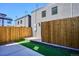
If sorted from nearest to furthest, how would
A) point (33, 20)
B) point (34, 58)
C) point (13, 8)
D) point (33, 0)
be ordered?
point (34, 58) < point (33, 0) < point (13, 8) < point (33, 20)

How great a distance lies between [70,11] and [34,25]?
213 inches

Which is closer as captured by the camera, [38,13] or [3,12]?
[3,12]

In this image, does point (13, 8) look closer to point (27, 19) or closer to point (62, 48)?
point (62, 48)

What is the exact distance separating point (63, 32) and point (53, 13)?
12.8 feet

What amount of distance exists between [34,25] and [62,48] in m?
7.15

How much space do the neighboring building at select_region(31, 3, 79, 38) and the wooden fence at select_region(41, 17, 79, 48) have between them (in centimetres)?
98

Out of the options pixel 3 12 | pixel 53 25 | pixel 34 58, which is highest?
pixel 3 12

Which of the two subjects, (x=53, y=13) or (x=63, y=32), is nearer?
(x=63, y=32)

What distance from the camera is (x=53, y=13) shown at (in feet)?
35.2

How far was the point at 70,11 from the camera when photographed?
866 centimetres

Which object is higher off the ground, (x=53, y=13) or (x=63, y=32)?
(x=53, y=13)

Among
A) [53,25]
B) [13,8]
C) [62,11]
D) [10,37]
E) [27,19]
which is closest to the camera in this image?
[13,8]

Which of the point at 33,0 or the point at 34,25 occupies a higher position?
the point at 33,0

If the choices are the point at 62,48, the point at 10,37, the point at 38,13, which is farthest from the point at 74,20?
the point at 38,13
